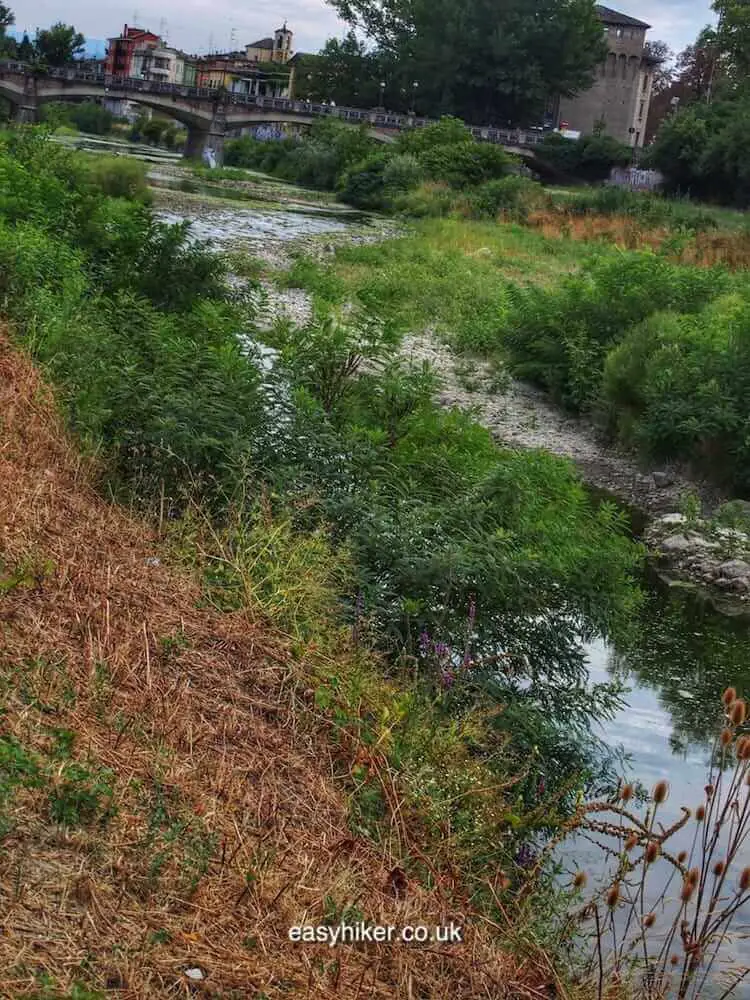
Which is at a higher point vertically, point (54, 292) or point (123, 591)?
point (54, 292)

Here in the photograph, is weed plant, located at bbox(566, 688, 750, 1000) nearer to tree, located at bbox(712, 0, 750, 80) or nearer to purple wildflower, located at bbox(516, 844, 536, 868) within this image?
purple wildflower, located at bbox(516, 844, 536, 868)

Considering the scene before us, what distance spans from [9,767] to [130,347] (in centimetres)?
611

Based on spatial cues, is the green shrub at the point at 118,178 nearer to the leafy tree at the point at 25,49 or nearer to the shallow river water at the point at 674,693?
the shallow river water at the point at 674,693

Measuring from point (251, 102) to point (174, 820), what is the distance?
7640 centimetres

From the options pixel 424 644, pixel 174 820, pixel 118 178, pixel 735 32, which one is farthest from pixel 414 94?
pixel 174 820

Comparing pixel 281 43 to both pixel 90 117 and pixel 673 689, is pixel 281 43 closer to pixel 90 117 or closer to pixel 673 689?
pixel 90 117

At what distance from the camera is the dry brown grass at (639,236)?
3294cm

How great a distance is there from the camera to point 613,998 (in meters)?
5.11

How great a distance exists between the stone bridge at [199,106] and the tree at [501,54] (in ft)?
14.1

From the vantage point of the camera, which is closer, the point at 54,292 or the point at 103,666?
the point at 103,666

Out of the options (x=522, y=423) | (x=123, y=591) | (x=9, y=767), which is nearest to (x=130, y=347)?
(x=123, y=591)

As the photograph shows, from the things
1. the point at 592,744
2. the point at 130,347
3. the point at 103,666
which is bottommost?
the point at 592,744

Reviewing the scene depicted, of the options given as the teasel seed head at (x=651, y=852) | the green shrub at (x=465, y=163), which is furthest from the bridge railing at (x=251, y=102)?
the teasel seed head at (x=651, y=852)

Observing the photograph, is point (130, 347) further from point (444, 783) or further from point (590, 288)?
point (590, 288)
